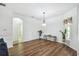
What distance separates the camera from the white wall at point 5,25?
2277 mm

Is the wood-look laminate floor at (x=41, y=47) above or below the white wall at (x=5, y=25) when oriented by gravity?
below

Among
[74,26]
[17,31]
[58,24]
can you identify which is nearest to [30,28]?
[17,31]

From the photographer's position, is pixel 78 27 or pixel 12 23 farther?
pixel 12 23

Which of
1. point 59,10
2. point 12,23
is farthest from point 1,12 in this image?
point 59,10

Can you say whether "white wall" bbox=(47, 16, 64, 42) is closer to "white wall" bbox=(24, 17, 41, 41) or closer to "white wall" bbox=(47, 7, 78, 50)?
"white wall" bbox=(47, 7, 78, 50)

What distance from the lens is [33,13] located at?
7.63 feet

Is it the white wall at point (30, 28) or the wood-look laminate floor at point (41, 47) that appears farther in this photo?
the white wall at point (30, 28)

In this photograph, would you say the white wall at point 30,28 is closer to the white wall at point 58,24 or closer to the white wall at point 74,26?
the white wall at point 58,24

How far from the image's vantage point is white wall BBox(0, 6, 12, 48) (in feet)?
7.47

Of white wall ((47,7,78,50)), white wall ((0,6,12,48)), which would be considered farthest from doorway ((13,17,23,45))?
white wall ((47,7,78,50))

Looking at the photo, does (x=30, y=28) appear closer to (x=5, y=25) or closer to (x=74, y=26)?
(x=5, y=25)

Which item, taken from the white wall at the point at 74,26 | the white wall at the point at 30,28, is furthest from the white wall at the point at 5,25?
the white wall at the point at 74,26

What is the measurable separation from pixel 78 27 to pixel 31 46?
135cm

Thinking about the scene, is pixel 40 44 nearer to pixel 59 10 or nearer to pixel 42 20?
pixel 42 20
